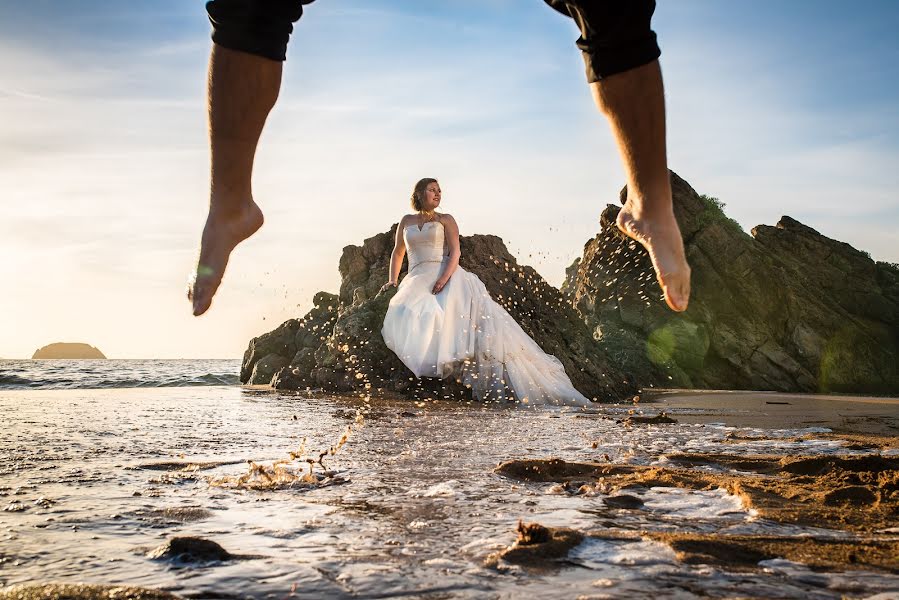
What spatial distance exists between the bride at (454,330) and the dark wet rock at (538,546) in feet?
22.9

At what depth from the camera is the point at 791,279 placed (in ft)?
81.3

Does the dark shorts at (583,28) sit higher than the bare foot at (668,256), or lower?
higher

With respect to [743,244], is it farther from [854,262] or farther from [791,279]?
[854,262]

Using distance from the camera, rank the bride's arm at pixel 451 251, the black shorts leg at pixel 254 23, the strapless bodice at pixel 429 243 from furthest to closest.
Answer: the strapless bodice at pixel 429 243 < the bride's arm at pixel 451 251 < the black shorts leg at pixel 254 23

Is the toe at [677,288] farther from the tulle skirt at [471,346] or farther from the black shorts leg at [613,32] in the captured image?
the tulle skirt at [471,346]

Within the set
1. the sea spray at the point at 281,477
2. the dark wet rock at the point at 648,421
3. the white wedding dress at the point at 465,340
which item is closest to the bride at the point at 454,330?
the white wedding dress at the point at 465,340

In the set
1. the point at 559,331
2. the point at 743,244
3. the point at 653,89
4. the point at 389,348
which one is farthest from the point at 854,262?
the point at 653,89

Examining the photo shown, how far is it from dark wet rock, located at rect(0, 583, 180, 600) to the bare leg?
171cm

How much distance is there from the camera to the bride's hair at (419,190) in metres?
9.60

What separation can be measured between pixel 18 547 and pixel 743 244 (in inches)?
983

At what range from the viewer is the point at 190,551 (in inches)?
57.9

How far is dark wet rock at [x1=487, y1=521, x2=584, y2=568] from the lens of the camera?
4.75 feet

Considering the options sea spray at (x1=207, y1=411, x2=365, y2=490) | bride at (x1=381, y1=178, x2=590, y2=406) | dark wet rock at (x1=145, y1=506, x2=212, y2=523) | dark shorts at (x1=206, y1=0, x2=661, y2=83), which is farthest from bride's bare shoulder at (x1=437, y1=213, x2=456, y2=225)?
dark wet rock at (x1=145, y1=506, x2=212, y2=523)

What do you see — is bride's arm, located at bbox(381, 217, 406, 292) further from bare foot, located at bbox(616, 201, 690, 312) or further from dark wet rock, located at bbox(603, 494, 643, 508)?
dark wet rock, located at bbox(603, 494, 643, 508)
